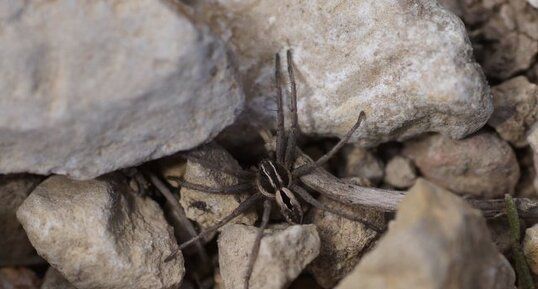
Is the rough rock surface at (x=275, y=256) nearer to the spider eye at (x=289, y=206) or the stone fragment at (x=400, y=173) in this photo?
the spider eye at (x=289, y=206)

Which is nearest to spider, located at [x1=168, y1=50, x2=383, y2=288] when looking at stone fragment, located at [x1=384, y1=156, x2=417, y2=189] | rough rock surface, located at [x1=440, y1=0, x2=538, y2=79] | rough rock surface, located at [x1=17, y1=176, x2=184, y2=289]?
rough rock surface, located at [x1=17, y1=176, x2=184, y2=289]

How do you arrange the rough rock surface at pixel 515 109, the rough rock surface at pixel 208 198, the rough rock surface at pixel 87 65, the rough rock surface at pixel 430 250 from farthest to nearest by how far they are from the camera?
the rough rock surface at pixel 515 109, the rough rock surface at pixel 208 198, the rough rock surface at pixel 87 65, the rough rock surface at pixel 430 250

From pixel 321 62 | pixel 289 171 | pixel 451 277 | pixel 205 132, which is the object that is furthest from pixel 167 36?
pixel 451 277

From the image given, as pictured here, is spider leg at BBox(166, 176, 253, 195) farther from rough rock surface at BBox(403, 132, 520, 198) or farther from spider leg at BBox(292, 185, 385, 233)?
rough rock surface at BBox(403, 132, 520, 198)

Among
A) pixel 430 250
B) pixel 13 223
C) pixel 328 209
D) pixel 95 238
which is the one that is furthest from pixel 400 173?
pixel 13 223

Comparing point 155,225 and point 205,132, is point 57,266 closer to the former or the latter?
point 155,225

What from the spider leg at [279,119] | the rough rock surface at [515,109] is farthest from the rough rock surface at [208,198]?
the rough rock surface at [515,109]

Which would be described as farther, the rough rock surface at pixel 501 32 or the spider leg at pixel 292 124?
the rough rock surface at pixel 501 32
